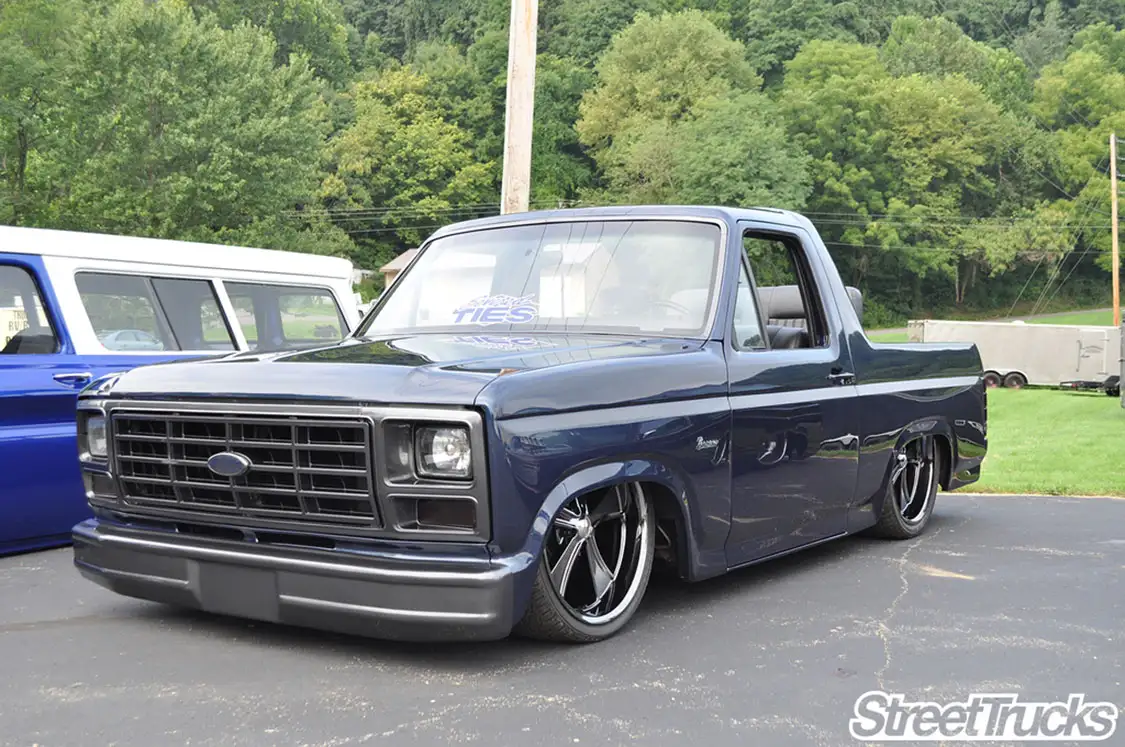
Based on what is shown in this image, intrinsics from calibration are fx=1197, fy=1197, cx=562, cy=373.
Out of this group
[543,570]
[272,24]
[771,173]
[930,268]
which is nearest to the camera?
[543,570]

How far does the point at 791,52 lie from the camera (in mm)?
91812

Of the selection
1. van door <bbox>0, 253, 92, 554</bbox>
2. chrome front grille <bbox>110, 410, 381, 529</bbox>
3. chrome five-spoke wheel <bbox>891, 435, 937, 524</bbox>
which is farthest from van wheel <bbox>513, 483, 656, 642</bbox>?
van door <bbox>0, 253, 92, 554</bbox>

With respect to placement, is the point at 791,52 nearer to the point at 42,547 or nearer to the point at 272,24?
the point at 272,24

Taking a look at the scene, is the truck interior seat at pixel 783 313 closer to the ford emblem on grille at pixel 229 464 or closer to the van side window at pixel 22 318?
the ford emblem on grille at pixel 229 464

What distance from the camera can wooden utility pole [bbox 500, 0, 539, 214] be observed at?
11.2 meters

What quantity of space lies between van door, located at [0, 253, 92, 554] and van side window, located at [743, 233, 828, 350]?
3987 millimetres

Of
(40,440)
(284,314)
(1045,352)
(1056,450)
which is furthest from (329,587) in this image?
(1045,352)

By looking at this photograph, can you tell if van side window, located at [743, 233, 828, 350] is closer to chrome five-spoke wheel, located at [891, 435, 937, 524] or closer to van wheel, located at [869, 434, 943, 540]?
van wheel, located at [869, 434, 943, 540]

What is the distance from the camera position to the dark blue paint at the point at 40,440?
6.63 meters

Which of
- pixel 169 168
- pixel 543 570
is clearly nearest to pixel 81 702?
pixel 543 570

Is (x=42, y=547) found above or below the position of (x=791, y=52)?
below

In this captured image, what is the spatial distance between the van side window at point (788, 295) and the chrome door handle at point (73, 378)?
3.96 meters

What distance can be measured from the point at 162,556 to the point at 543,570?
1447 mm

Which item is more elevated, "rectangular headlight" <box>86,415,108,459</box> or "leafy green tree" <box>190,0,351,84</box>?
"leafy green tree" <box>190,0,351,84</box>
